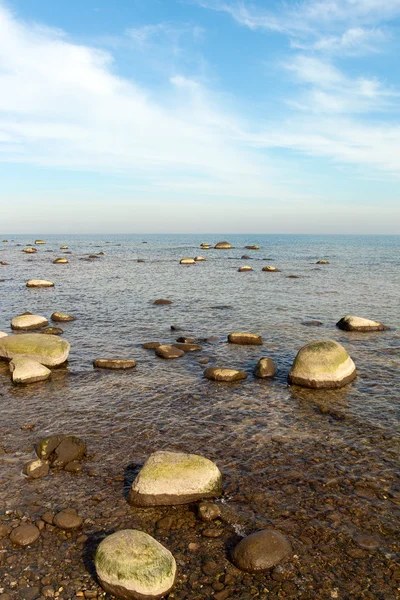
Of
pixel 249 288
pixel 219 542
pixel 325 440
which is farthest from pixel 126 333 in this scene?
pixel 249 288

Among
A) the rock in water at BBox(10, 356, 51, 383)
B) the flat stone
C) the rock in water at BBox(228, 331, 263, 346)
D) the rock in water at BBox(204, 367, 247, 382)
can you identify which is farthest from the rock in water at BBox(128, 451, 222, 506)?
the rock in water at BBox(228, 331, 263, 346)

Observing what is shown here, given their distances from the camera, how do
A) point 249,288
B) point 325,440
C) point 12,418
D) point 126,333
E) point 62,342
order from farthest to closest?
point 249,288 < point 126,333 < point 62,342 < point 12,418 < point 325,440

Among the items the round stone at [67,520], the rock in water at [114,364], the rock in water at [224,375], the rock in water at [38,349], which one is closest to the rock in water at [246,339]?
the rock in water at [224,375]

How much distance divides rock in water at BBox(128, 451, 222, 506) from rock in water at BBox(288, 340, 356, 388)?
278 inches

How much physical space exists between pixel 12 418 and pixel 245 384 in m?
7.85

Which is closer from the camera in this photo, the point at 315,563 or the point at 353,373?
the point at 315,563

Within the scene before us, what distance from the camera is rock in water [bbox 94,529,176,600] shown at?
6.27 m

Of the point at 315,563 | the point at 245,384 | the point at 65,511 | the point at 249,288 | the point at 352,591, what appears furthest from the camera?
the point at 249,288

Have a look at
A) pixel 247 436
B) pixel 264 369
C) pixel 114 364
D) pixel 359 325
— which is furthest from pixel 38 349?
pixel 359 325

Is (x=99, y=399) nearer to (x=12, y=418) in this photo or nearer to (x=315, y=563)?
(x=12, y=418)

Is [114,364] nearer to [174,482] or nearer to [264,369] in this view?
[264,369]

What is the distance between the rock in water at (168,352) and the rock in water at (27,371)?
4.80m

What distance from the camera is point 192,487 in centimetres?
867

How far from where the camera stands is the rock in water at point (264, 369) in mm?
16250
